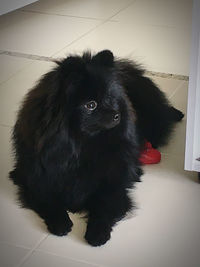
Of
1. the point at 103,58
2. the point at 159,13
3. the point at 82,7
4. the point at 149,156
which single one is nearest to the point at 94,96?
the point at 103,58

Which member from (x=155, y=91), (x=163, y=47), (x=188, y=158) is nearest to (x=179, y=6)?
(x=163, y=47)

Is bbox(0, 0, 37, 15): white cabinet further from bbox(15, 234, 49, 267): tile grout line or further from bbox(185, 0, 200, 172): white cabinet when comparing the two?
bbox(15, 234, 49, 267): tile grout line

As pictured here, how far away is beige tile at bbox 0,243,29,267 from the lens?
7.65 ft

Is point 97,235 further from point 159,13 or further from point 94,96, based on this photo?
point 159,13

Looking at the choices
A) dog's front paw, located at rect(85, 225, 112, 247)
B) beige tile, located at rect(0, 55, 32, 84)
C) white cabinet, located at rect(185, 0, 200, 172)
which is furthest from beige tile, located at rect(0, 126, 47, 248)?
beige tile, located at rect(0, 55, 32, 84)

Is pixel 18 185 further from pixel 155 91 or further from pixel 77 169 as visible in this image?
pixel 155 91

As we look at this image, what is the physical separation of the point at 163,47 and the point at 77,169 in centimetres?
255

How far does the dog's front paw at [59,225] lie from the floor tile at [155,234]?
3 cm

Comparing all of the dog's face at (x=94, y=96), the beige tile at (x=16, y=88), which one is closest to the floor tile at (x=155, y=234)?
the dog's face at (x=94, y=96)

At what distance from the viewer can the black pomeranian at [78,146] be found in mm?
2424

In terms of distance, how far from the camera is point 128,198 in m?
2.75

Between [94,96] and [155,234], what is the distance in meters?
0.68

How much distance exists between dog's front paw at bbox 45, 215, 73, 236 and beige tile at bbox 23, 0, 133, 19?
11.4 feet

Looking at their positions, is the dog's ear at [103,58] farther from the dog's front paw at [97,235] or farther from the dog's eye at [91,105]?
the dog's front paw at [97,235]
